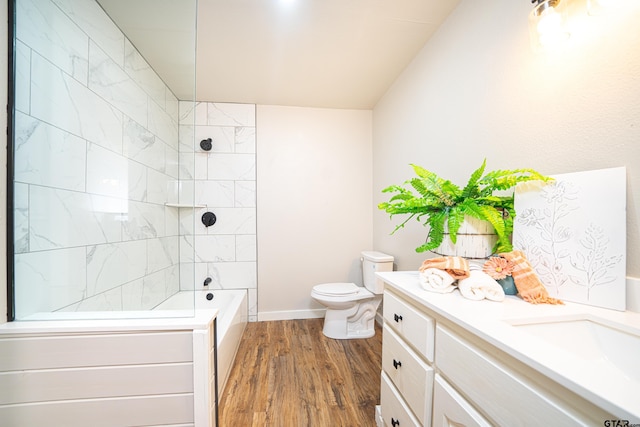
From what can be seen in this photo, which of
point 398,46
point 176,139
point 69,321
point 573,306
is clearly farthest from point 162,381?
point 398,46

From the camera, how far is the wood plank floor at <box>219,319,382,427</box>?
141 cm

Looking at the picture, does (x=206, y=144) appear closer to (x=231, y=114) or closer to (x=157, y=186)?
(x=231, y=114)

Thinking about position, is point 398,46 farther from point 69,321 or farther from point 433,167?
point 69,321

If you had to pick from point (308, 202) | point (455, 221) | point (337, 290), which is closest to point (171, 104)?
point (308, 202)

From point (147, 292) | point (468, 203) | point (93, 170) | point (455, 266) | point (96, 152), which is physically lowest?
point (147, 292)

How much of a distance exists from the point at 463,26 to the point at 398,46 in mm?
476

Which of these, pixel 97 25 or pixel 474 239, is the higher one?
pixel 97 25

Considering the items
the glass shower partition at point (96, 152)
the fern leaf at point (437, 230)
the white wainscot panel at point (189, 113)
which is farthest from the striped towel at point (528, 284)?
the white wainscot panel at point (189, 113)

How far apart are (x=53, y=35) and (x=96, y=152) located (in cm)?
55

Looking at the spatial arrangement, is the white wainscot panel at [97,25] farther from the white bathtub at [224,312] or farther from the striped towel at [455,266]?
the striped towel at [455,266]

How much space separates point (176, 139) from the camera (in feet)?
7.27

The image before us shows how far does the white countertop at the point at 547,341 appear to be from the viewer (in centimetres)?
41

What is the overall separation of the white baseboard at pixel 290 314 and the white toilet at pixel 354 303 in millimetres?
371

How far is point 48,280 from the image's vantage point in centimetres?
115
